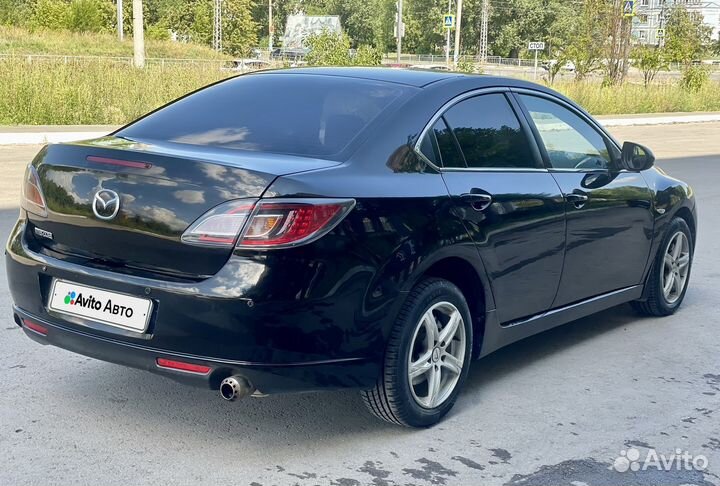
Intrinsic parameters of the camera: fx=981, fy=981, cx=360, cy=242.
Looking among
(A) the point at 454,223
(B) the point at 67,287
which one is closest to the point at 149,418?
(B) the point at 67,287

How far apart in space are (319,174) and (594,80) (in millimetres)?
32616

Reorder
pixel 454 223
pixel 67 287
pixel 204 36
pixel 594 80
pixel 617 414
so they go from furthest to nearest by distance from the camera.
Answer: pixel 204 36, pixel 594 80, pixel 617 414, pixel 454 223, pixel 67 287

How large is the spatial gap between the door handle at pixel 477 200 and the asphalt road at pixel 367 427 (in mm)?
947

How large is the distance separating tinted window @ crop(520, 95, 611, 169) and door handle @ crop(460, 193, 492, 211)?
79 centimetres

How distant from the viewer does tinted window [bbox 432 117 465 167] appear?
14.2ft

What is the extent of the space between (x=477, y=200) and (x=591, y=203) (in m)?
1.10

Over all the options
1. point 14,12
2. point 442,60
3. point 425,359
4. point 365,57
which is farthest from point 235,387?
point 442,60

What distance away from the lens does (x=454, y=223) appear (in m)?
4.17

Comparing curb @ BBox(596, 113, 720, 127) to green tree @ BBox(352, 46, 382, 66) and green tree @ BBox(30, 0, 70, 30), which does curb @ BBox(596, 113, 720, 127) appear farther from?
green tree @ BBox(30, 0, 70, 30)

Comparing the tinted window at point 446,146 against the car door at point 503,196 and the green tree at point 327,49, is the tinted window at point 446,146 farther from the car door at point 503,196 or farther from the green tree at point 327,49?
the green tree at point 327,49

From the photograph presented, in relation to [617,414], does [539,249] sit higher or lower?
higher

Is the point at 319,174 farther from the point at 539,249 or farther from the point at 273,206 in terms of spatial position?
the point at 539,249

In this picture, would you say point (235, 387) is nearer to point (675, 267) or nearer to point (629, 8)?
point (675, 267)

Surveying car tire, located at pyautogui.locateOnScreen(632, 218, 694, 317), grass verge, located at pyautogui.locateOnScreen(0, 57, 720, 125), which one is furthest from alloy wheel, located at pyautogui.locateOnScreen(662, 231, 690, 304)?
grass verge, located at pyautogui.locateOnScreen(0, 57, 720, 125)
